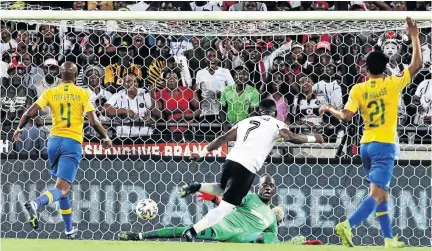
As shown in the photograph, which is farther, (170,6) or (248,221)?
(170,6)

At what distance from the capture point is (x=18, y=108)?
1300cm

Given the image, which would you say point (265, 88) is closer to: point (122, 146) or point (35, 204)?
point (122, 146)

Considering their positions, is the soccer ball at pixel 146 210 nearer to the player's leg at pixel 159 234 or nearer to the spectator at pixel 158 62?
the player's leg at pixel 159 234

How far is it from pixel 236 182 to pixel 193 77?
8.27 ft

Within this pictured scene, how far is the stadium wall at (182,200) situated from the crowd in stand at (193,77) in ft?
1.01

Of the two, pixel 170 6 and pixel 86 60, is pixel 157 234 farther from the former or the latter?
pixel 170 6

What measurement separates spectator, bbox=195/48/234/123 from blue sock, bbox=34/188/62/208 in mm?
2190

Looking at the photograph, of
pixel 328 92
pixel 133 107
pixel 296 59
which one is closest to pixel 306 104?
pixel 328 92

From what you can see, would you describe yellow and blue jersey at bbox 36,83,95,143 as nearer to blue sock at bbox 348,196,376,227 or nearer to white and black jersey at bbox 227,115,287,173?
white and black jersey at bbox 227,115,287,173

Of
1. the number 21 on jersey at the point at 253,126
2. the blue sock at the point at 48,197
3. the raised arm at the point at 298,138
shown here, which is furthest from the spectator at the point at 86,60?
the raised arm at the point at 298,138

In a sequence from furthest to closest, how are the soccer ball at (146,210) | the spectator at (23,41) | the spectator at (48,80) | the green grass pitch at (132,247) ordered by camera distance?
the spectator at (23,41)
the spectator at (48,80)
the soccer ball at (146,210)
the green grass pitch at (132,247)

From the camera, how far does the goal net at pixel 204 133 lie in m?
12.5

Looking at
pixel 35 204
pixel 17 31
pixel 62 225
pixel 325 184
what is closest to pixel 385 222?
pixel 325 184

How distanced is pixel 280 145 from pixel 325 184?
25.4 inches
